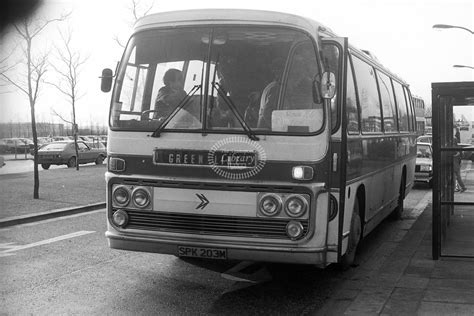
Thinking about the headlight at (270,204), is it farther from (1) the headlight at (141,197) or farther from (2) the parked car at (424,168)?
(2) the parked car at (424,168)

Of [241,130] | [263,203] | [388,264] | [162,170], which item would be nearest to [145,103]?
[162,170]

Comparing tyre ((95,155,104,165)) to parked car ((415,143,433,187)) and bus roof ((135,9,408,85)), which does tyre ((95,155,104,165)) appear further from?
bus roof ((135,9,408,85))

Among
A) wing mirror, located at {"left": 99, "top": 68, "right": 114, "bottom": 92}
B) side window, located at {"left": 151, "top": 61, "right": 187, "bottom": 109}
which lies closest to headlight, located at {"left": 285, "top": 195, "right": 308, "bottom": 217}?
side window, located at {"left": 151, "top": 61, "right": 187, "bottom": 109}

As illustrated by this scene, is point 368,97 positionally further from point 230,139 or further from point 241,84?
point 230,139

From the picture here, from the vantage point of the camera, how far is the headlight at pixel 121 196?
19.0 ft

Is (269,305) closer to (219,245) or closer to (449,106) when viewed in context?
(219,245)

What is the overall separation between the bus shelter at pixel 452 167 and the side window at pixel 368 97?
0.85 m

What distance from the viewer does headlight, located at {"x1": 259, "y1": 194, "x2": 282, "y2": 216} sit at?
5.33 metres

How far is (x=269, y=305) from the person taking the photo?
5688 mm

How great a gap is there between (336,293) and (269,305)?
0.87 metres

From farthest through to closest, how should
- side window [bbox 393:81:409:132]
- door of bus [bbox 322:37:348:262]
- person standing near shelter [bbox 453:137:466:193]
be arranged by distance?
side window [bbox 393:81:409:132], person standing near shelter [bbox 453:137:466:193], door of bus [bbox 322:37:348:262]

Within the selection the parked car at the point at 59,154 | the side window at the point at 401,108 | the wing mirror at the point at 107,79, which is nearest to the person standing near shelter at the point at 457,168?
the side window at the point at 401,108

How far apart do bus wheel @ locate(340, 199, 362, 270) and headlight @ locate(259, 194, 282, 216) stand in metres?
1.62

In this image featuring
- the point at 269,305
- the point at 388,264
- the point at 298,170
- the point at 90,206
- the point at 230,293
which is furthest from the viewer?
the point at 90,206
